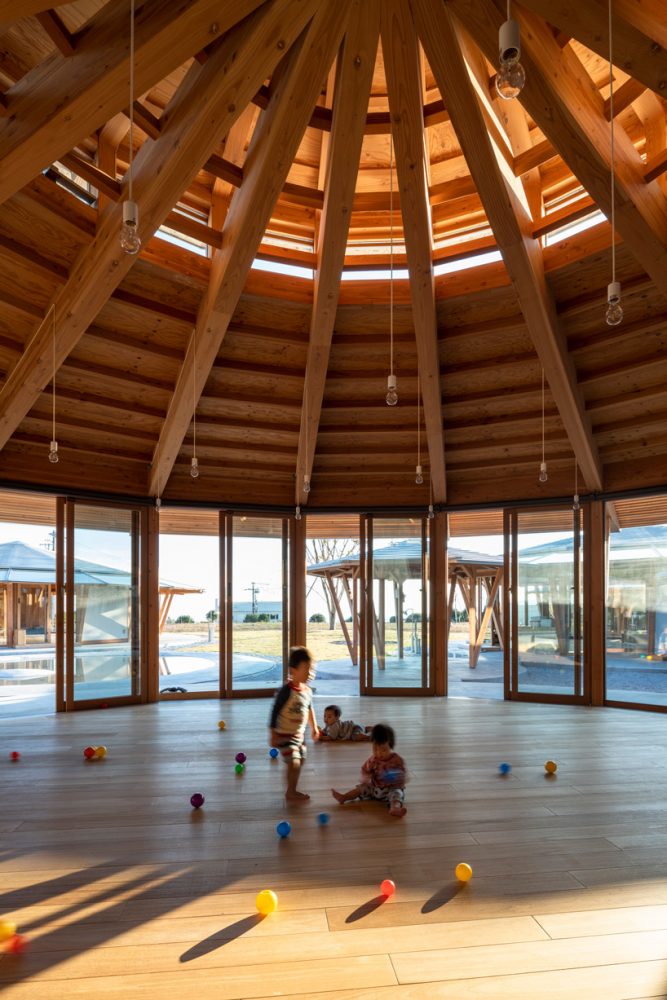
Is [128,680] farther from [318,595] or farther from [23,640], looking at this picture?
[318,595]

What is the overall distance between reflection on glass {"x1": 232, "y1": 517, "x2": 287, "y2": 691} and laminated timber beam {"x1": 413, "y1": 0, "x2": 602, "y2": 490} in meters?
4.13

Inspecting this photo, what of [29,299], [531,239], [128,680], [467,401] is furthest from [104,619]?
[531,239]

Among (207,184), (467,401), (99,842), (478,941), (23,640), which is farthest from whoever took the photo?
(23,640)

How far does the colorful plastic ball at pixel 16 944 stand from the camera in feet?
8.79

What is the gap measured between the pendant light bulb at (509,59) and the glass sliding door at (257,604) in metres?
7.12

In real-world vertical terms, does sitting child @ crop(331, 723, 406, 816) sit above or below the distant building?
below

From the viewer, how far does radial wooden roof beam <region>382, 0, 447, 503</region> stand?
155 inches

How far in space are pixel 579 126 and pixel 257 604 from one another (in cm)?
667

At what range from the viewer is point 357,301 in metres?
6.74

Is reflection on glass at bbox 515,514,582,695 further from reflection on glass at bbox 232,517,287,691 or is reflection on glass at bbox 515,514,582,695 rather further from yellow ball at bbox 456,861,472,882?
yellow ball at bbox 456,861,472,882

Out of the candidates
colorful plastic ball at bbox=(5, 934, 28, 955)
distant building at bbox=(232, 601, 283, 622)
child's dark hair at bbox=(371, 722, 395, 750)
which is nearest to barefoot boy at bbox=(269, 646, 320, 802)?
child's dark hair at bbox=(371, 722, 395, 750)

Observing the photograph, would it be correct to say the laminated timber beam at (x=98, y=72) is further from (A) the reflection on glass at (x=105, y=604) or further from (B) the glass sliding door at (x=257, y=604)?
(B) the glass sliding door at (x=257, y=604)

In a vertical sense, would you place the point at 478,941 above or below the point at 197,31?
below

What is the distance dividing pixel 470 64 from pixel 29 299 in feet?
12.9
